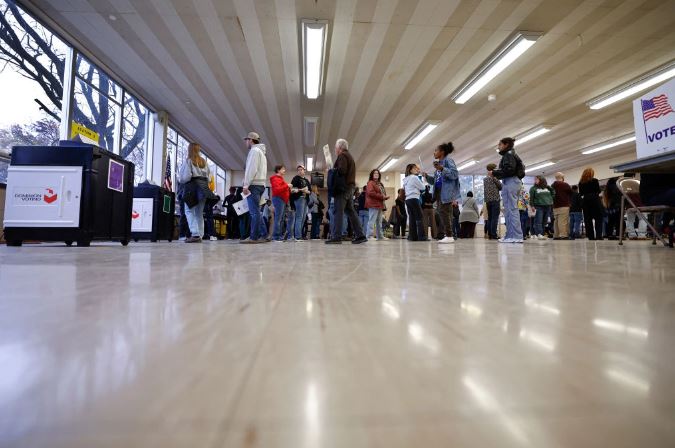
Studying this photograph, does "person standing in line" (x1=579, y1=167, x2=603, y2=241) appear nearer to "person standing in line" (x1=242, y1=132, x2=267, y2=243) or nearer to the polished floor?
"person standing in line" (x1=242, y1=132, x2=267, y2=243)

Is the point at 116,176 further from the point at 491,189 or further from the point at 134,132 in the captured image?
the point at 491,189

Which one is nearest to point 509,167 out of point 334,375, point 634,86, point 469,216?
point 469,216

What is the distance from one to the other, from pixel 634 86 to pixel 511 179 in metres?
4.62

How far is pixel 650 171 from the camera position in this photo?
276 cm

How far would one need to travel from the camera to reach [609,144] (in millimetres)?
9992

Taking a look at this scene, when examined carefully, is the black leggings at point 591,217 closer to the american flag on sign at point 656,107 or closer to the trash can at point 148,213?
the american flag on sign at point 656,107

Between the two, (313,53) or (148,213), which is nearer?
(313,53)

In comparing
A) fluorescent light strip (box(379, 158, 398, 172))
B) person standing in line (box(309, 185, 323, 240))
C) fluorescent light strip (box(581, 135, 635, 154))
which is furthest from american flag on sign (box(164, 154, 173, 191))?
fluorescent light strip (box(581, 135, 635, 154))

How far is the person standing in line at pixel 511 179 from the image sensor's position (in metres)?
3.95

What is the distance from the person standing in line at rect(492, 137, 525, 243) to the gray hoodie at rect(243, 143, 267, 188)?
2.77 meters

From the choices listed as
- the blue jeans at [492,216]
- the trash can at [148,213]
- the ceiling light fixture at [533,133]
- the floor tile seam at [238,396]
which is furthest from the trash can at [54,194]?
the ceiling light fixture at [533,133]

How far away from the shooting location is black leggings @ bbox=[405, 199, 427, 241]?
4.88 meters

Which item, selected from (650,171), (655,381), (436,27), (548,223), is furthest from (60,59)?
(548,223)

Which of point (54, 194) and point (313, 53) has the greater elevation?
point (313, 53)
